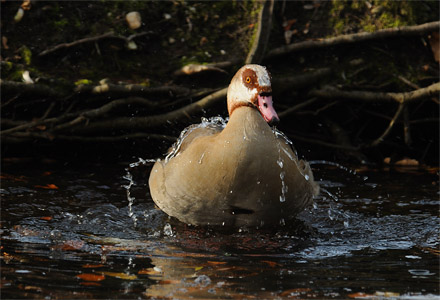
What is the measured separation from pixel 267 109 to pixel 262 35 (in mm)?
2881

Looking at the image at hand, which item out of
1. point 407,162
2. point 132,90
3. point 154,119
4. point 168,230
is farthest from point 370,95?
point 168,230

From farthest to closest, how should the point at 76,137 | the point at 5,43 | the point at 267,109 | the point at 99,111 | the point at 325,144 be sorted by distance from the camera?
the point at 325,144 → the point at 5,43 → the point at 76,137 → the point at 99,111 → the point at 267,109

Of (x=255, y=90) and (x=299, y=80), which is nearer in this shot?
(x=255, y=90)

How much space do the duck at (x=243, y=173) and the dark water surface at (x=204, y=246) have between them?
0.58ft

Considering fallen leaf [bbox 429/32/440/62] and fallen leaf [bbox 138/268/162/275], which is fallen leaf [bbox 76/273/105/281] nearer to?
fallen leaf [bbox 138/268/162/275]

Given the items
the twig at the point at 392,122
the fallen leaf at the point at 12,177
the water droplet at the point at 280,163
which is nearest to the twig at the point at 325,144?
the twig at the point at 392,122

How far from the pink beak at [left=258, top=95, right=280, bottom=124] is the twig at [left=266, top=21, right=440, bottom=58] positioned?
2.84 meters

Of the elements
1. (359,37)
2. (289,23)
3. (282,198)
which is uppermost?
(289,23)

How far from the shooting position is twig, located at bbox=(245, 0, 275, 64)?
7277 mm

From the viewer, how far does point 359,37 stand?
762 centimetres

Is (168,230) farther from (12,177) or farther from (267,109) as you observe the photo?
(12,177)

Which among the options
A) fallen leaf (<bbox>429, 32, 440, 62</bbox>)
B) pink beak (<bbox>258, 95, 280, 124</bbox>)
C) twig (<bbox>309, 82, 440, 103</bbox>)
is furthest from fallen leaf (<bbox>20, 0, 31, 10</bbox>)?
fallen leaf (<bbox>429, 32, 440, 62</bbox>)

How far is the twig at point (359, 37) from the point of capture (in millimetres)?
7551

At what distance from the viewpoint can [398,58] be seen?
25.6ft
